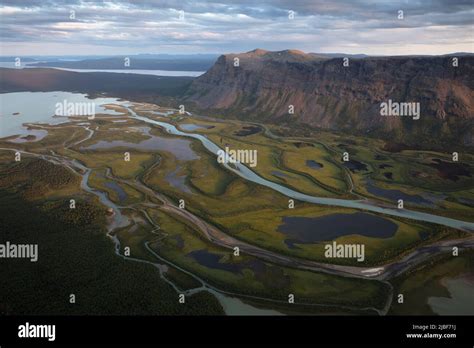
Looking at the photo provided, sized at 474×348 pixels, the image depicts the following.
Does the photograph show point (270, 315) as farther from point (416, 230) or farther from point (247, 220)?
point (416, 230)

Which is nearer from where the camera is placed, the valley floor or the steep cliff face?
the valley floor

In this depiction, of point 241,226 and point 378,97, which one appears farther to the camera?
point 378,97

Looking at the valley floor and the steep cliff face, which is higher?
the steep cliff face

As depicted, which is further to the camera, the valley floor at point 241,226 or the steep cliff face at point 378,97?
the steep cliff face at point 378,97

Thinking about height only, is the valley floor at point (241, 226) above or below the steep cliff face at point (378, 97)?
below

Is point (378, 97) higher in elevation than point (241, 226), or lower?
higher

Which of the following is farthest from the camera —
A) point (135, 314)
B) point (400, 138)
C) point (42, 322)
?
point (400, 138)

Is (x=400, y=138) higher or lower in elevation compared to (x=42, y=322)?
higher

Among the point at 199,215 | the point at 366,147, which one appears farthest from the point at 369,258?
the point at 366,147
